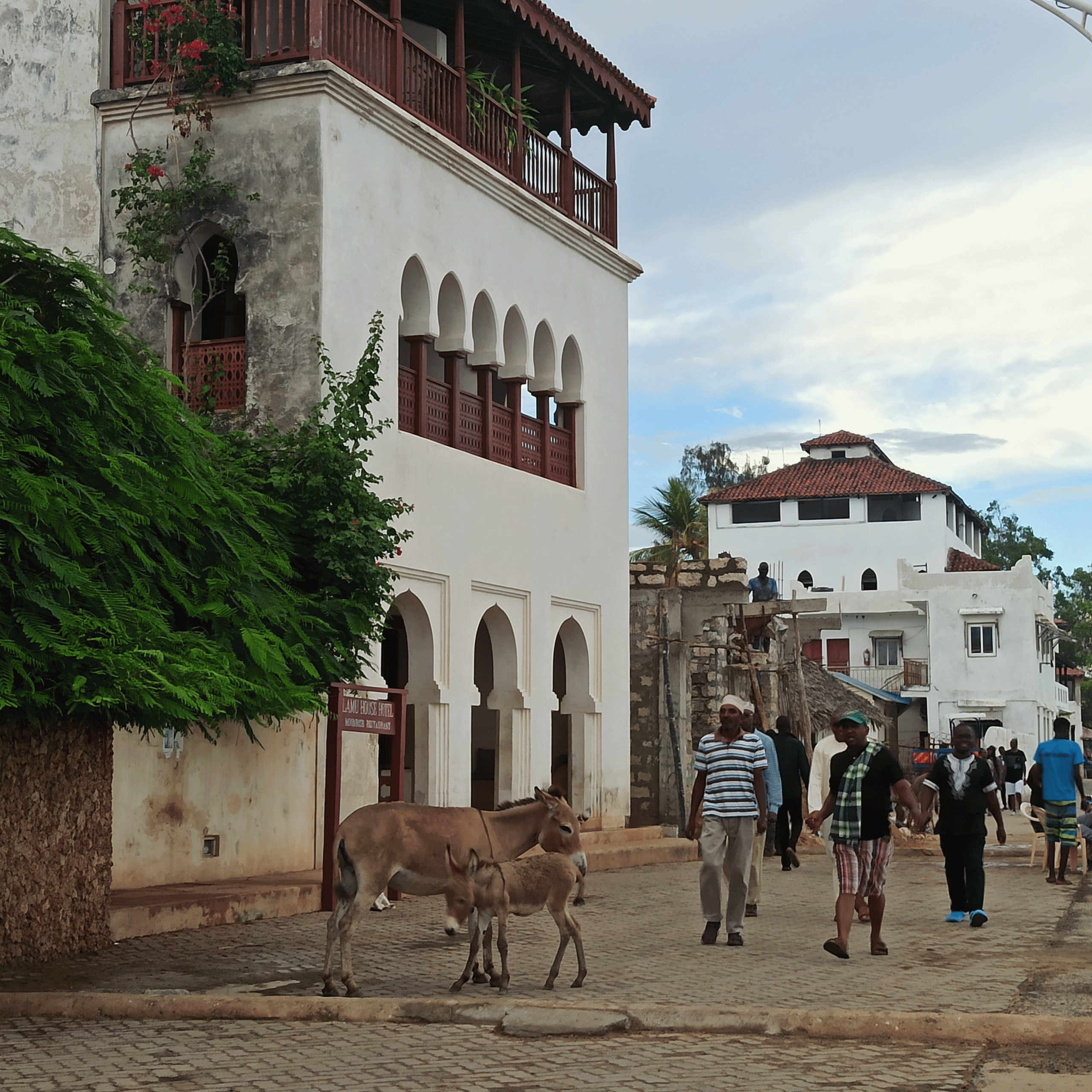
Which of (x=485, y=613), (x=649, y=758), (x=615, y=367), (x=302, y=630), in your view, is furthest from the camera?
(x=649, y=758)

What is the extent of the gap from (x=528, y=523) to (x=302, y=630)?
7.42 metres

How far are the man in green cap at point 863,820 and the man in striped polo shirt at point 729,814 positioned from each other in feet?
2.24

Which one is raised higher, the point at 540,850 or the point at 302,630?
the point at 302,630

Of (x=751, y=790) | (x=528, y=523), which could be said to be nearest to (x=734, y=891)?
(x=751, y=790)

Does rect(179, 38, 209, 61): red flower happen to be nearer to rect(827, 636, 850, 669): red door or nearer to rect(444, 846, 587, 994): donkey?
rect(444, 846, 587, 994): donkey

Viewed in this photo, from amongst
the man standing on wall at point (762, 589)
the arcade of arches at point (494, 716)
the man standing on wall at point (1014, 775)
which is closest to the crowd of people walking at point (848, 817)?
the arcade of arches at point (494, 716)

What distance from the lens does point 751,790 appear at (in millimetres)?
11695

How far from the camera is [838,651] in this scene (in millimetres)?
61156

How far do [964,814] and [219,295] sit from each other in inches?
396

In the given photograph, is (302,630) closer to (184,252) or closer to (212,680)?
(212,680)

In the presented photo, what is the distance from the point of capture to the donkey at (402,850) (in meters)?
9.36

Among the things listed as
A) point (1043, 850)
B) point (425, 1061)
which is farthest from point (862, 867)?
point (1043, 850)

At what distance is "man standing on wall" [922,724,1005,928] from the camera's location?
41.5ft

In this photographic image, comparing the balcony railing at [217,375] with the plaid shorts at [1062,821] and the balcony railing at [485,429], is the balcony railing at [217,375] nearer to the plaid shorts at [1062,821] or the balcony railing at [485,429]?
the balcony railing at [485,429]
